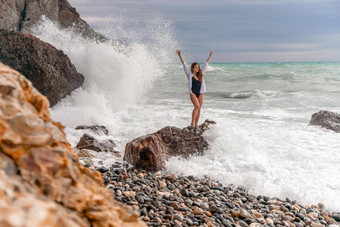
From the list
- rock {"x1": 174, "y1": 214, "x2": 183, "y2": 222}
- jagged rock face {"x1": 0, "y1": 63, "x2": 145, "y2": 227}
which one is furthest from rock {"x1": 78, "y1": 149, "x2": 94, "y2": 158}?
jagged rock face {"x1": 0, "y1": 63, "x2": 145, "y2": 227}

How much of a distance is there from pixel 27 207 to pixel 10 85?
53 centimetres

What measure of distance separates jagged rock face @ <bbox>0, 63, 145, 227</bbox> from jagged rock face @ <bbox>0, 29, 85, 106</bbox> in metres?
7.68

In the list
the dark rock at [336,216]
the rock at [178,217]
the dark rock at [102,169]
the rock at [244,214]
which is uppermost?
the dark rock at [102,169]

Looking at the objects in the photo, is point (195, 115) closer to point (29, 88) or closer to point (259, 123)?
point (259, 123)

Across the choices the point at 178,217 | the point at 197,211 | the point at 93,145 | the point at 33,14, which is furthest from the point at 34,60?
the point at 33,14

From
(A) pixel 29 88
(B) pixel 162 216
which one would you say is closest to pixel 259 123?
(B) pixel 162 216

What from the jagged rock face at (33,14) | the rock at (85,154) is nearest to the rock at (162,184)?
the rock at (85,154)

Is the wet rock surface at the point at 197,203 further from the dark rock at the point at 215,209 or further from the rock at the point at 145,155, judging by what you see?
the rock at the point at 145,155

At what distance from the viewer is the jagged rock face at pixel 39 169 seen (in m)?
1.12

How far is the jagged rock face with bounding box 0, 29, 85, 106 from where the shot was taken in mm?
8586

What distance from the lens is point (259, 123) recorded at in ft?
33.5

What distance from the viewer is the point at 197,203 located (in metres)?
3.91

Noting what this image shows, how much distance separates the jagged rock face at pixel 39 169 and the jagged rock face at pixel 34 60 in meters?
7.68

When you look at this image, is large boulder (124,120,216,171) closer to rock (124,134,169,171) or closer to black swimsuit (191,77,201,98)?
rock (124,134,169,171)
